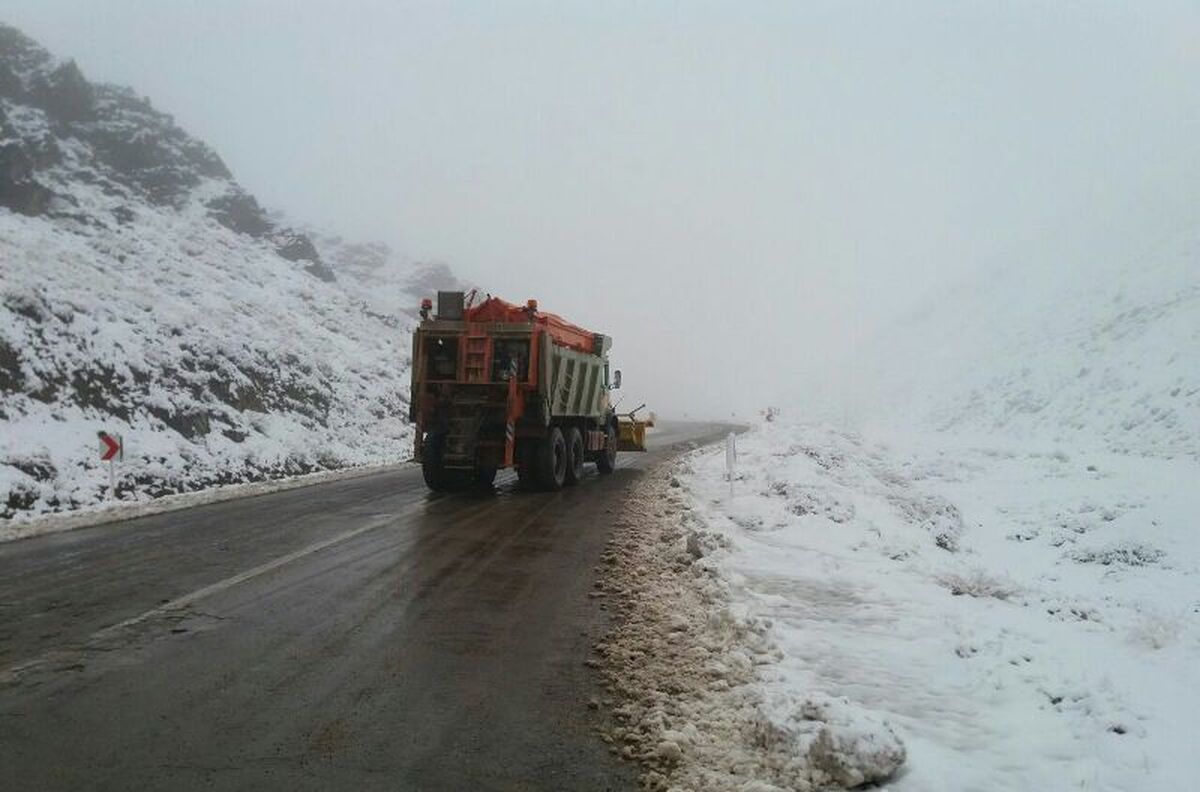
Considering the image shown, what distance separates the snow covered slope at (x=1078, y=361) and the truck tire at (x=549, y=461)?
547 inches

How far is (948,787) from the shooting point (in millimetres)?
3158

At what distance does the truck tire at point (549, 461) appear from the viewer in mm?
13914

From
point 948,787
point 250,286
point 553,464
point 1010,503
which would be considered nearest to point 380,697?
point 948,787

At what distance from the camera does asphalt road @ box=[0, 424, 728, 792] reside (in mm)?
3438

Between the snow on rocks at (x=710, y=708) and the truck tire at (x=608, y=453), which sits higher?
the truck tire at (x=608, y=453)

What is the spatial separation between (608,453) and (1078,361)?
17.7m

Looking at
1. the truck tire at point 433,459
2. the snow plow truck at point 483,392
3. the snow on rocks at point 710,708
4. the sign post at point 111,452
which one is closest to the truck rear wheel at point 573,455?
the snow plow truck at point 483,392

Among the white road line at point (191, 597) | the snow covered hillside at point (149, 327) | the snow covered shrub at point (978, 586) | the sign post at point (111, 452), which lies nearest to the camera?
the white road line at point (191, 597)

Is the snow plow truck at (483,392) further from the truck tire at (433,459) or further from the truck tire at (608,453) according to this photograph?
the truck tire at (608,453)

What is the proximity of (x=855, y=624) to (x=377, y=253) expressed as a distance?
96106 millimetres

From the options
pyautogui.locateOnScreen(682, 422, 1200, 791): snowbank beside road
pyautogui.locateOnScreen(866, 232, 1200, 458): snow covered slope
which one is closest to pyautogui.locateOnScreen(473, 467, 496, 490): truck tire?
pyautogui.locateOnScreen(682, 422, 1200, 791): snowbank beside road

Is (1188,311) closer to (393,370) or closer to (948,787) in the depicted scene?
(948,787)

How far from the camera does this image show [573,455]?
50.8ft

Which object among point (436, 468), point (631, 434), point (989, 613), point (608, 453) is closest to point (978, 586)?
point (989, 613)
